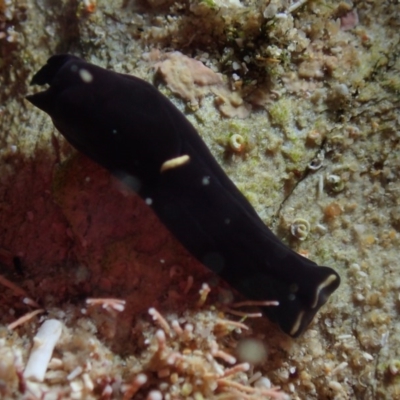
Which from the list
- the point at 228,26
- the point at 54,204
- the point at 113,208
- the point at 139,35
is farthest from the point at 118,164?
the point at 228,26

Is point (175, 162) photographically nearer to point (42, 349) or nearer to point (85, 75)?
point (85, 75)

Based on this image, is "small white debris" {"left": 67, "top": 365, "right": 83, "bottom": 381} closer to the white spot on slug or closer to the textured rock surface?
the textured rock surface

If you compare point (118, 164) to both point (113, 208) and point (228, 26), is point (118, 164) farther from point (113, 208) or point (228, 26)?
point (228, 26)

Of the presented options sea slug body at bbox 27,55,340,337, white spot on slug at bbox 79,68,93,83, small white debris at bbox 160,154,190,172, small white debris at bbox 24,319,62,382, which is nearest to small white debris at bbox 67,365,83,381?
small white debris at bbox 24,319,62,382

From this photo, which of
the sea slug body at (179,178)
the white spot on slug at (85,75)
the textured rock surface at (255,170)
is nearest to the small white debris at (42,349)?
the textured rock surface at (255,170)

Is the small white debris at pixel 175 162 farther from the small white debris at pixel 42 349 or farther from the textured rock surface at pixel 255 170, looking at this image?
the small white debris at pixel 42 349

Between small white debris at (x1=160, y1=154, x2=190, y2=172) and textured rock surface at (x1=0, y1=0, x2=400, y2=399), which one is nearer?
small white debris at (x1=160, y1=154, x2=190, y2=172)
